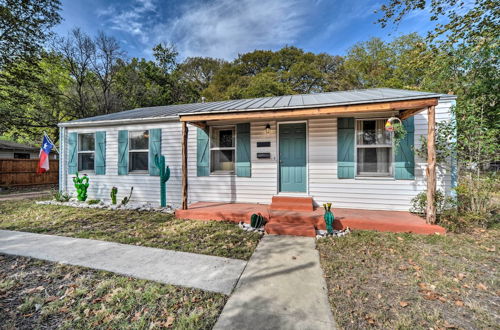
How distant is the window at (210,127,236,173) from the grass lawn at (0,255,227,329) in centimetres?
404

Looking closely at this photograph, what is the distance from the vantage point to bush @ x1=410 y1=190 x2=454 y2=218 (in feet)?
14.4

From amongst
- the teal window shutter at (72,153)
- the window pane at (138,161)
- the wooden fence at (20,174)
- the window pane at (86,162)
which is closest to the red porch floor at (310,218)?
the window pane at (138,161)

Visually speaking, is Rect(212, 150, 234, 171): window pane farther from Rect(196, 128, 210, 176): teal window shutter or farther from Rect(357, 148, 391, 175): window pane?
Rect(357, 148, 391, 175): window pane

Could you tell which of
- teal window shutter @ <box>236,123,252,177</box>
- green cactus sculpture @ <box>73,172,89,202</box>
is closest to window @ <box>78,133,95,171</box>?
green cactus sculpture @ <box>73,172,89,202</box>

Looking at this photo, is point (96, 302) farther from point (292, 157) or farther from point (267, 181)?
point (292, 157)

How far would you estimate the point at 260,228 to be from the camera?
447cm

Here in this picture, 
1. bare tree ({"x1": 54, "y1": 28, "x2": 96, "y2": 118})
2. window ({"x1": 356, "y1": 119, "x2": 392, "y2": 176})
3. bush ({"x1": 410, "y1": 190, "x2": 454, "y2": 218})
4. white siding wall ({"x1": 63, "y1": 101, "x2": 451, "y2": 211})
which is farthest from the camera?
bare tree ({"x1": 54, "y1": 28, "x2": 96, "y2": 118})

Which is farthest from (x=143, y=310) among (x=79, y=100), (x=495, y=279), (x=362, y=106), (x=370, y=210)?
(x=79, y=100)

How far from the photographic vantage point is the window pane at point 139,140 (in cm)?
693

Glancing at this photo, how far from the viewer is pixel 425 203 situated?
451 centimetres

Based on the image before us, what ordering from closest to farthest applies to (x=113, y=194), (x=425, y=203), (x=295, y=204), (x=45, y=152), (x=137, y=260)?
1. (x=137, y=260)
2. (x=425, y=203)
3. (x=295, y=204)
4. (x=113, y=194)
5. (x=45, y=152)

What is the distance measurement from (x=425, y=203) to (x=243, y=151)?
451 cm

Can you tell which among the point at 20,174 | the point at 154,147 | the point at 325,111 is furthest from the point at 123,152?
the point at 20,174

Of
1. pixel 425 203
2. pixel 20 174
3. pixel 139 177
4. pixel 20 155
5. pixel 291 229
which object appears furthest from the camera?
pixel 20 155
